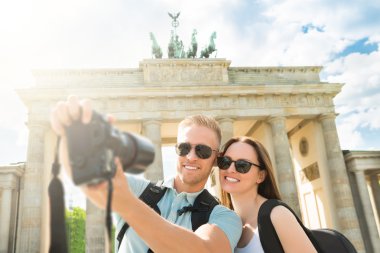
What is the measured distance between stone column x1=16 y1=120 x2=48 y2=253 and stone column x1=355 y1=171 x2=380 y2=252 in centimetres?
2138

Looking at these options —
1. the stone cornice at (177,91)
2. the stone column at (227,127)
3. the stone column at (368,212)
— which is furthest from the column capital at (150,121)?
the stone column at (368,212)

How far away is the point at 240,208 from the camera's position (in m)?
3.50

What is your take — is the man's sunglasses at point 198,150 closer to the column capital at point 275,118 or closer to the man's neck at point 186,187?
the man's neck at point 186,187

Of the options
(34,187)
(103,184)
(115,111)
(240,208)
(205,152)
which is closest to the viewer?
(103,184)

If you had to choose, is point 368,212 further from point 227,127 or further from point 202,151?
point 202,151

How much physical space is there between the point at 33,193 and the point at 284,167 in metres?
15.9

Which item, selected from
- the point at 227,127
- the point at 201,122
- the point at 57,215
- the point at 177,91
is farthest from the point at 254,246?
the point at 177,91

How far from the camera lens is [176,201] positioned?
8.79 ft

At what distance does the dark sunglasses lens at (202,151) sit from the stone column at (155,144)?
1894cm

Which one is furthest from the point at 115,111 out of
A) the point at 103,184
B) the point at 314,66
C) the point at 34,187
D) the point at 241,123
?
the point at 103,184

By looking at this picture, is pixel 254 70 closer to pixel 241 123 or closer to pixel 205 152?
pixel 241 123

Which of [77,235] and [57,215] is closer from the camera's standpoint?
[57,215]

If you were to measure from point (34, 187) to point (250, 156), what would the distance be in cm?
2064

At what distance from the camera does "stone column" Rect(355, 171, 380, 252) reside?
77.7 feet
